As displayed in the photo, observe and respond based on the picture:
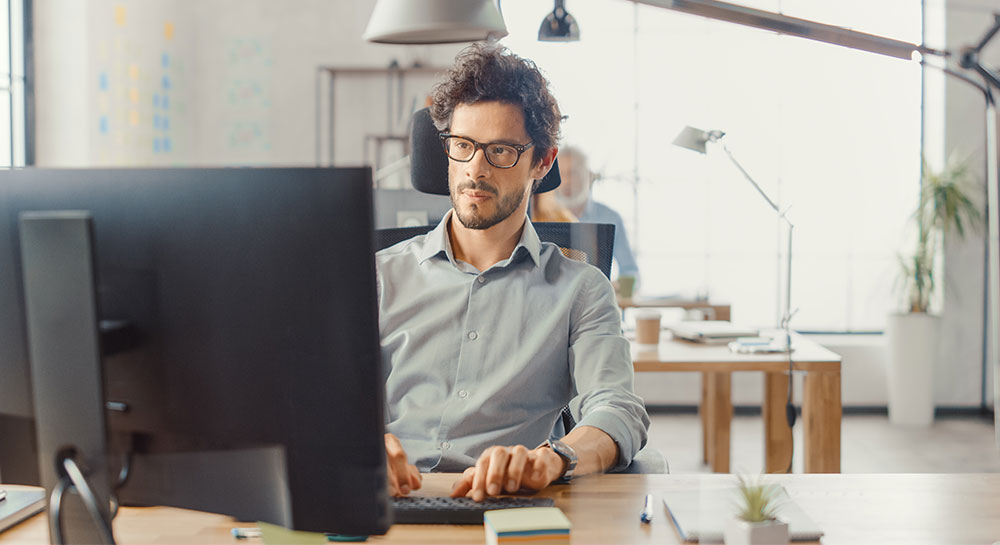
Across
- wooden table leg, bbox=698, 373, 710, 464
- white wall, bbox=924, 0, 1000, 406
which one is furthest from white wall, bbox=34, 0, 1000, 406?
wooden table leg, bbox=698, 373, 710, 464

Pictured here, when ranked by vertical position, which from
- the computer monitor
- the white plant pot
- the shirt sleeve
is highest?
the computer monitor

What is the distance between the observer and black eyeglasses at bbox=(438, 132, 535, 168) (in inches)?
61.4

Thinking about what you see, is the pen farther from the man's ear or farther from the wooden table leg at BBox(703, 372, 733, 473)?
the wooden table leg at BBox(703, 372, 733, 473)

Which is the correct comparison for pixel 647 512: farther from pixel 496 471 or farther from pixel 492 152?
pixel 492 152

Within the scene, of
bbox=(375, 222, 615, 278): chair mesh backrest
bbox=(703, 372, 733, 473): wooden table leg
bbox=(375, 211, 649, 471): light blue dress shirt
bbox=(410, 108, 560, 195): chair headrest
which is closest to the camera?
bbox=(375, 211, 649, 471): light blue dress shirt

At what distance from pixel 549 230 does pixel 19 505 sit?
42.3 inches

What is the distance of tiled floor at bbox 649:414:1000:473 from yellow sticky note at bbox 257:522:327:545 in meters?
3.01

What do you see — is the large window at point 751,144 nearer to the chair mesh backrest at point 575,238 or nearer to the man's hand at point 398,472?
the chair mesh backrest at point 575,238

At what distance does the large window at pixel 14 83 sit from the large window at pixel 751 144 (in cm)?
250

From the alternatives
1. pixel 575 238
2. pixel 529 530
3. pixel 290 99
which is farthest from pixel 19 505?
pixel 290 99

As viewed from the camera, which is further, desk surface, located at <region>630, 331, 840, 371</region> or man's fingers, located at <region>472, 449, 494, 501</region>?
desk surface, located at <region>630, 331, 840, 371</region>

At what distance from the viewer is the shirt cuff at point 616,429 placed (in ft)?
4.33

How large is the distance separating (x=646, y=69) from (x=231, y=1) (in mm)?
2393

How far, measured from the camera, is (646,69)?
5.05 meters
